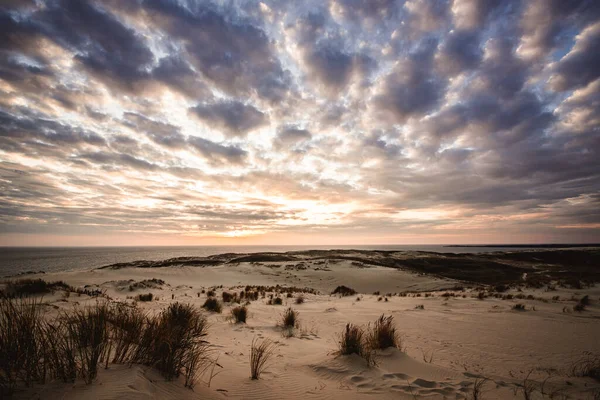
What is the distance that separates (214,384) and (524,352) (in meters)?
6.47

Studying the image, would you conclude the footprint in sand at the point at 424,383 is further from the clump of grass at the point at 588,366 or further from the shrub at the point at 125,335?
the shrub at the point at 125,335

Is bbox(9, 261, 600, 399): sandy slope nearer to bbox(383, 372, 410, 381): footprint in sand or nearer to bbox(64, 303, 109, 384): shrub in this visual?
bbox(383, 372, 410, 381): footprint in sand

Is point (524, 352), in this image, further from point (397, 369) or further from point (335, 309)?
point (335, 309)

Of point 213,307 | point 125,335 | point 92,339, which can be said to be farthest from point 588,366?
point 213,307

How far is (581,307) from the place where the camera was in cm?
1025

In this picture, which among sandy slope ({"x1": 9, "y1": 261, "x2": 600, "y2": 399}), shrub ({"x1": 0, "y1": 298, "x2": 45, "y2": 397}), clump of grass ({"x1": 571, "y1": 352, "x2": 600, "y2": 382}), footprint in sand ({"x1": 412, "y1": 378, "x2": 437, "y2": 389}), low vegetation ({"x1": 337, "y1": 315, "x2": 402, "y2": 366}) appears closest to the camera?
shrub ({"x1": 0, "y1": 298, "x2": 45, "y2": 397})

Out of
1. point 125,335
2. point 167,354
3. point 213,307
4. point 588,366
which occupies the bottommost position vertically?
point 213,307

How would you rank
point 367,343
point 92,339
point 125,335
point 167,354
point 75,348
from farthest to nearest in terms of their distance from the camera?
point 367,343, point 125,335, point 167,354, point 92,339, point 75,348

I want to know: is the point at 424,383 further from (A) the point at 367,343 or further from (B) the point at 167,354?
(B) the point at 167,354

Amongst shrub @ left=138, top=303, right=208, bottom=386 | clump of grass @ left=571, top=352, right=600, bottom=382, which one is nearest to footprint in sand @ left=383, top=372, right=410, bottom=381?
shrub @ left=138, top=303, right=208, bottom=386

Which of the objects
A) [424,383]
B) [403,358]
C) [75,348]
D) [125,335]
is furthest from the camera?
[403,358]

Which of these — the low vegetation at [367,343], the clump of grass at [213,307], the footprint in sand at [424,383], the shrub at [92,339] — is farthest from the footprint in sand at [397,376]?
the clump of grass at [213,307]

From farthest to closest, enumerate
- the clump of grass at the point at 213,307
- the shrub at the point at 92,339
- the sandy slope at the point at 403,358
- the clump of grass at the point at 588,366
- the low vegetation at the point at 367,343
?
1. the clump of grass at the point at 213,307
2. the low vegetation at the point at 367,343
3. the clump of grass at the point at 588,366
4. the sandy slope at the point at 403,358
5. the shrub at the point at 92,339

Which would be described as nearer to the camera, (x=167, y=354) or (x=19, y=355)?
(x=19, y=355)
